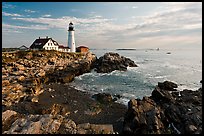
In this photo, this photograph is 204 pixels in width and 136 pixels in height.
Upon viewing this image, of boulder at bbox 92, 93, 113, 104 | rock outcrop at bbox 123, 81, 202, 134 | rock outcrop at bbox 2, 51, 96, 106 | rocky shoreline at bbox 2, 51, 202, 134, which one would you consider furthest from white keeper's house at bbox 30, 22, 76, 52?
rock outcrop at bbox 123, 81, 202, 134

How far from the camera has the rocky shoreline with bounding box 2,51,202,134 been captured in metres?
14.0

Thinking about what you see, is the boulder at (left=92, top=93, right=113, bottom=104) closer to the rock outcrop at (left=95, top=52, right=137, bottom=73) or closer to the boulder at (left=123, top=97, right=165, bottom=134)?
the boulder at (left=123, top=97, right=165, bottom=134)

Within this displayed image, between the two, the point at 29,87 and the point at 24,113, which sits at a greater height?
the point at 29,87

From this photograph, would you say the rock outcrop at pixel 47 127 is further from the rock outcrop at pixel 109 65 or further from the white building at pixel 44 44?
the white building at pixel 44 44

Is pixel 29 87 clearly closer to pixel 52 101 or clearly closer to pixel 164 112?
pixel 52 101

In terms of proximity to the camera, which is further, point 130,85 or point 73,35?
point 73,35

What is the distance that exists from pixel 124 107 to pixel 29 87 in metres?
11.9

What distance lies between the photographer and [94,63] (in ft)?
176

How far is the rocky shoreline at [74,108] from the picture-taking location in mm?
13961

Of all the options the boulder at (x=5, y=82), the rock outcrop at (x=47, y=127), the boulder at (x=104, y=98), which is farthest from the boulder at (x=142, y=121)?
the boulder at (x=5, y=82)

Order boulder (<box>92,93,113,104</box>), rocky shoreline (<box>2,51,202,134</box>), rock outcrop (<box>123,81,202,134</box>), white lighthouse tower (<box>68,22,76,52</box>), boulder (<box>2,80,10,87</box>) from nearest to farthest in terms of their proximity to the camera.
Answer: rock outcrop (<box>123,81,202,134</box>) < rocky shoreline (<box>2,51,202,134</box>) < boulder (<box>92,93,113,104</box>) < boulder (<box>2,80,10,87</box>) < white lighthouse tower (<box>68,22,76,52</box>)

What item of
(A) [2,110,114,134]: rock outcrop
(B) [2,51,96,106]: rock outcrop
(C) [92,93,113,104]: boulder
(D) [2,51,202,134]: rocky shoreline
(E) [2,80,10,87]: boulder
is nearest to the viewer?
(A) [2,110,114,134]: rock outcrop

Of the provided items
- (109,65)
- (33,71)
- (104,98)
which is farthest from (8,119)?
(109,65)

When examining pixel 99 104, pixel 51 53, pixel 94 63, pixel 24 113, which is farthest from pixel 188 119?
pixel 94 63
